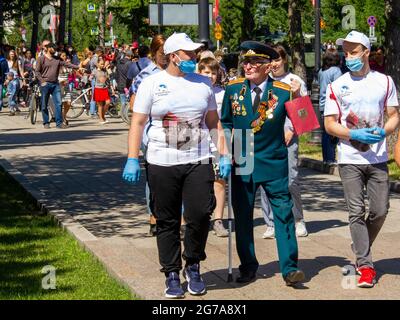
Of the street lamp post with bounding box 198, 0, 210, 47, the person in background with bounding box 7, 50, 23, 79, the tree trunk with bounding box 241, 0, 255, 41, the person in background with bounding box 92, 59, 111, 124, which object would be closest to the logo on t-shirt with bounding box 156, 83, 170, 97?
the street lamp post with bounding box 198, 0, 210, 47

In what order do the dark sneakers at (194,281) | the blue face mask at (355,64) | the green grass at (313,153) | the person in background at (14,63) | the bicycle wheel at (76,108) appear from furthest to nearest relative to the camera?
the person in background at (14,63)
the bicycle wheel at (76,108)
the green grass at (313,153)
the blue face mask at (355,64)
the dark sneakers at (194,281)

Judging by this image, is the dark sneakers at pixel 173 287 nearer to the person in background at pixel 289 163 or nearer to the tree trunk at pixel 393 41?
the person in background at pixel 289 163

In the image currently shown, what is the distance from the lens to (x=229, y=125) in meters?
8.54

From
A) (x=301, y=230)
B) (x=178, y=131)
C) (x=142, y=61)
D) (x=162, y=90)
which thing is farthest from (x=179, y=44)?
(x=142, y=61)

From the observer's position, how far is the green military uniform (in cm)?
829

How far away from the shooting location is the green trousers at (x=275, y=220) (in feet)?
26.9

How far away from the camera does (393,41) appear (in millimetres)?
18141

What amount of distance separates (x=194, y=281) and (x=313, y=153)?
10.9 metres

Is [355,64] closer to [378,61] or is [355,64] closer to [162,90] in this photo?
[162,90]

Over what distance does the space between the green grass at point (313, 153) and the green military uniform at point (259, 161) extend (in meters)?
7.04

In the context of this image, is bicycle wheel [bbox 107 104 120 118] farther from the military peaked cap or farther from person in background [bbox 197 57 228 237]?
the military peaked cap

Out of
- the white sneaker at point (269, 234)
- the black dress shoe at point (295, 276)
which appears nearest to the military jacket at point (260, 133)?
the black dress shoe at point (295, 276)

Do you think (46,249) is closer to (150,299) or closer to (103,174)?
(150,299)

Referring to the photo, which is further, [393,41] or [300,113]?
[393,41]
